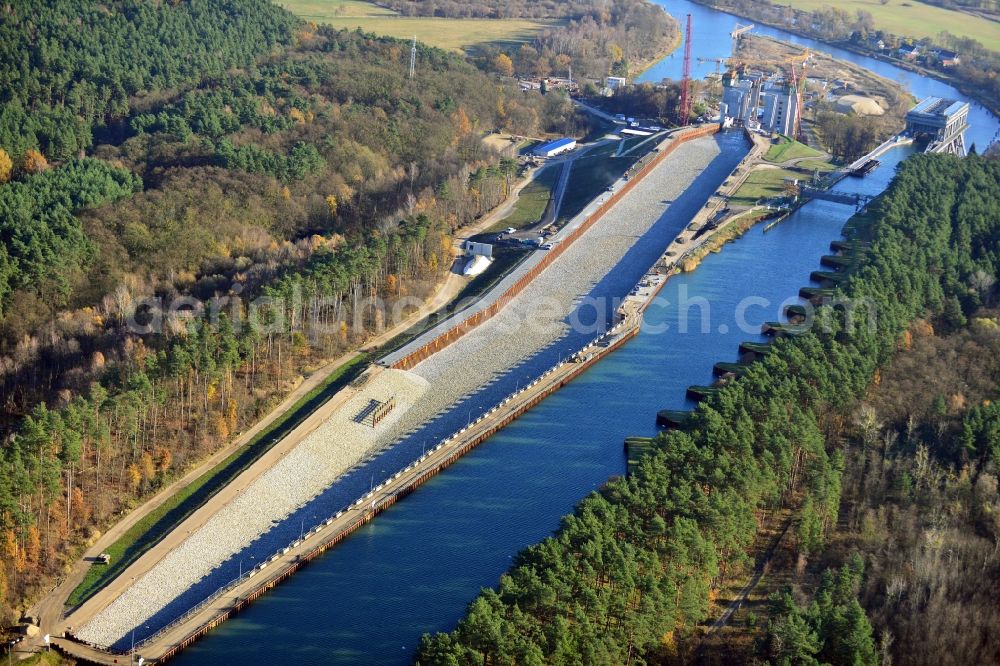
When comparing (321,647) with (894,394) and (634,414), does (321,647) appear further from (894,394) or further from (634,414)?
(894,394)

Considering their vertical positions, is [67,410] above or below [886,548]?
above

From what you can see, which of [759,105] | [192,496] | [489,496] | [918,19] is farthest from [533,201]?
[918,19]

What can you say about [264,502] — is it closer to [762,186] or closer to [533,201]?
[533,201]

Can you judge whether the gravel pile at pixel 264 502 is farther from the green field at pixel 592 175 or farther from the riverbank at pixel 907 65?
the riverbank at pixel 907 65

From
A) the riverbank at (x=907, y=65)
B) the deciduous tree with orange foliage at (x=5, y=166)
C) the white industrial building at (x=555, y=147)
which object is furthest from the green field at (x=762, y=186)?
the deciduous tree with orange foliage at (x=5, y=166)

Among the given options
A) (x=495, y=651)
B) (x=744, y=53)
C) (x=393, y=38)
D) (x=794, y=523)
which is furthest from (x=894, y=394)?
(x=744, y=53)

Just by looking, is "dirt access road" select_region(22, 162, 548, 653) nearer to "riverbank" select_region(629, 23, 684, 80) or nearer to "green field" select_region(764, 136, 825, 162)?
"green field" select_region(764, 136, 825, 162)

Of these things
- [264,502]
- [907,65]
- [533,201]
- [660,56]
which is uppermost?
[660,56]
